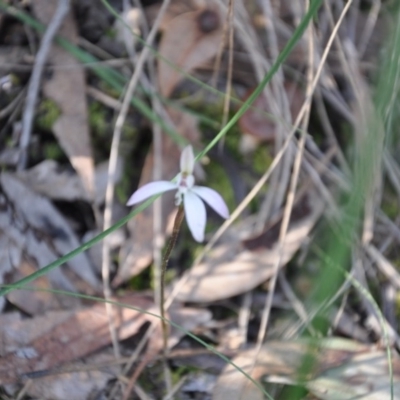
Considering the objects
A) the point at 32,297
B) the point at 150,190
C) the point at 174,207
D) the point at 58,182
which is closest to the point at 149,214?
the point at 174,207

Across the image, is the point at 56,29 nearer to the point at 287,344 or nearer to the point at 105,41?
the point at 105,41

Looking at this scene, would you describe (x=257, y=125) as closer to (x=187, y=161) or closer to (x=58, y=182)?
(x=58, y=182)

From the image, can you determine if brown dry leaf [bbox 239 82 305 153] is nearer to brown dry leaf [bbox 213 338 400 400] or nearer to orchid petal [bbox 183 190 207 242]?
brown dry leaf [bbox 213 338 400 400]

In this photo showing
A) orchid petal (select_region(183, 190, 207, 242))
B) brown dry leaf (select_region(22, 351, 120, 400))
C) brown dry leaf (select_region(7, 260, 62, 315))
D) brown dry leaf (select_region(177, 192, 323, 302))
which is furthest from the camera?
brown dry leaf (select_region(177, 192, 323, 302))

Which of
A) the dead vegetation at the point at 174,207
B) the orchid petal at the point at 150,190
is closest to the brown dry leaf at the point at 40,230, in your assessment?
the dead vegetation at the point at 174,207

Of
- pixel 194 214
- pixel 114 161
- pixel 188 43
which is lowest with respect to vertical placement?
pixel 114 161

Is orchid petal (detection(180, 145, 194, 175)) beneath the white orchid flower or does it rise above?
above

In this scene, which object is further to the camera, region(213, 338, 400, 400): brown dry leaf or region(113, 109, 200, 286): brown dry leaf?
region(113, 109, 200, 286): brown dry leaf

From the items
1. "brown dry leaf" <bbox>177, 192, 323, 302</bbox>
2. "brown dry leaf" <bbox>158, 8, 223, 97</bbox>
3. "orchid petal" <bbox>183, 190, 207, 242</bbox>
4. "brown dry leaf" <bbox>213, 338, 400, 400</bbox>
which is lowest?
"brown dry leaf" <bbox>213, 338, 400, 400</bbox>

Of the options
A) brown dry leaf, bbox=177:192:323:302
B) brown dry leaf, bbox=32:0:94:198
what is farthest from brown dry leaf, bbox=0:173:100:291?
brown dry leaf, bbox=177:192:323:302
